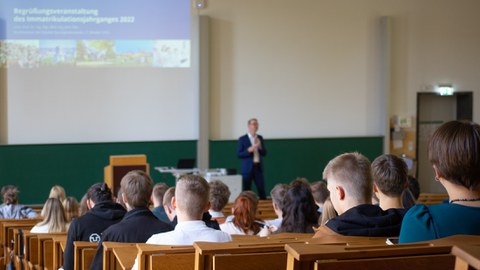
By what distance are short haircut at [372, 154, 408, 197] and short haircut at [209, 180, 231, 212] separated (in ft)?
7.41

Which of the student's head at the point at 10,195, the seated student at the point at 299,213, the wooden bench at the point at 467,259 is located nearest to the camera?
the wooden bench at the point at 467,259

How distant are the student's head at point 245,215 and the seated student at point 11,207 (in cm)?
363

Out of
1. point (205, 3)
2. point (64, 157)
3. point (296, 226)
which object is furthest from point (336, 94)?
point (296, 226)

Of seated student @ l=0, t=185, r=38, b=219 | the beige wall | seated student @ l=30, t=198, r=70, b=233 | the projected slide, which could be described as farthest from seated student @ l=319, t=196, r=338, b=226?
the beige wall

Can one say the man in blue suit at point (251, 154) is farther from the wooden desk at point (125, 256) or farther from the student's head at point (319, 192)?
the wooden desk at point (125, 256)

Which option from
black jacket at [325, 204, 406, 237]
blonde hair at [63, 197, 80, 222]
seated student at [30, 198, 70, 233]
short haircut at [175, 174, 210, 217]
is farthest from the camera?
blonde hair at [63, 197, 80, 222]

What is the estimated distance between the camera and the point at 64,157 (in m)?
12.1

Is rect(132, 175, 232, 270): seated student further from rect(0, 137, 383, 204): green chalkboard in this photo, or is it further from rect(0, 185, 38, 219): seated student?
rect(0, 137, 383, 204): green chalkboard

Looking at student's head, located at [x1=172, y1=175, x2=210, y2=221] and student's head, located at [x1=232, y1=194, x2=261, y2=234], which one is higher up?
student's head, located at [x1=172, y1=175, x2=210, y2=221]

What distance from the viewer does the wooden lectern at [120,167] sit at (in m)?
10.5

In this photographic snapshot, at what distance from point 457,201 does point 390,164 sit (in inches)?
45.3

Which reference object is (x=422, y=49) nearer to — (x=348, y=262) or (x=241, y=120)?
(x=241, y=120)

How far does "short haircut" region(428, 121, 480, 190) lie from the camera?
2156mm

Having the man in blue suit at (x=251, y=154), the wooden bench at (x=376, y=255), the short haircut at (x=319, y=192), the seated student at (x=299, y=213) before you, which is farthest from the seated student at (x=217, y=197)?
the man in blue suit at (x=251, y=154)
